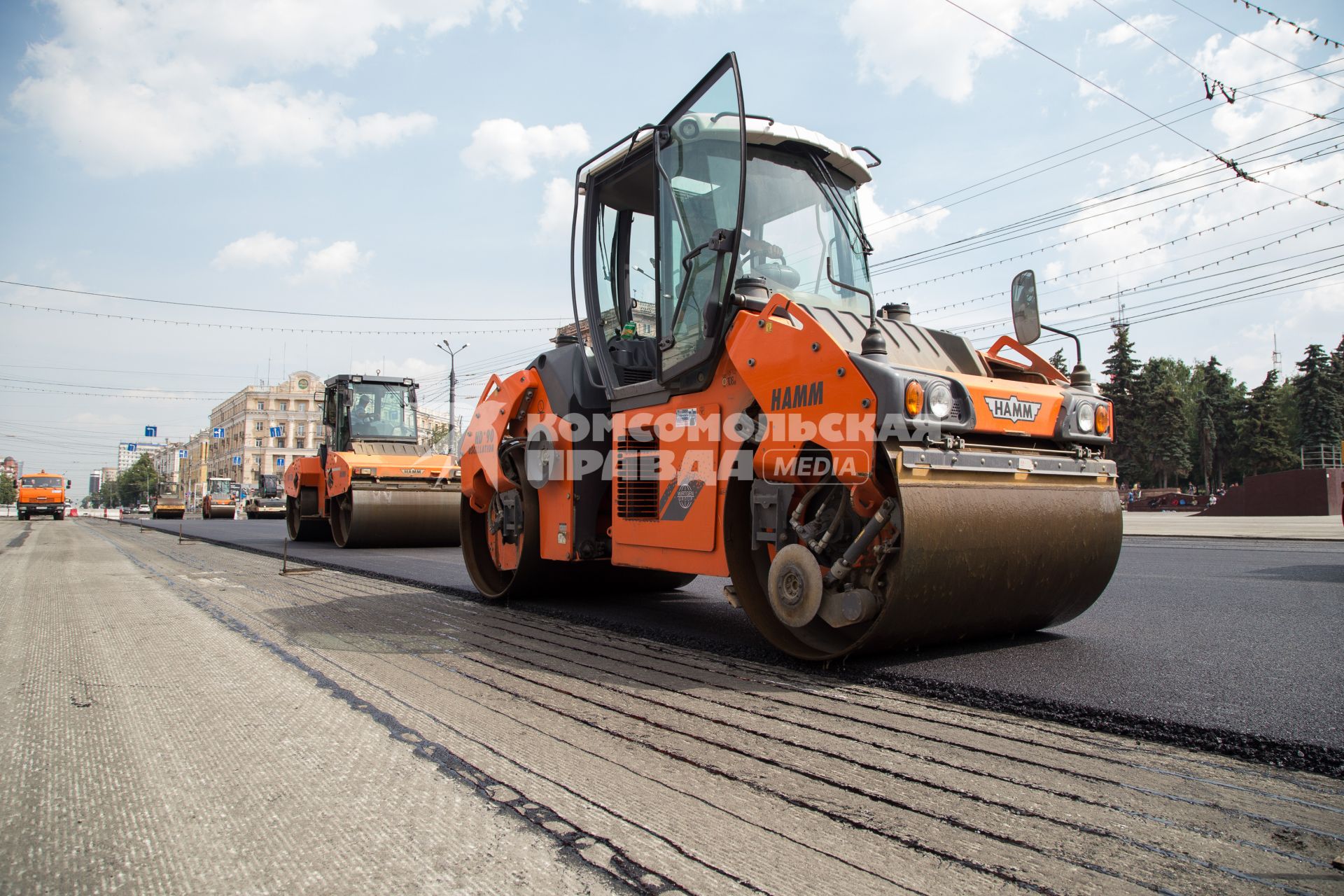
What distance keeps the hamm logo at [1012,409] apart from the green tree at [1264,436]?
5873cm

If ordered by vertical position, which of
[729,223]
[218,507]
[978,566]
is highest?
[729,223]

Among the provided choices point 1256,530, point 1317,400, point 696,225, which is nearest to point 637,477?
point 696,225

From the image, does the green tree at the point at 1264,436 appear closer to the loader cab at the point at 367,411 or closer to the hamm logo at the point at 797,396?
the loader cab at the point at 367,411

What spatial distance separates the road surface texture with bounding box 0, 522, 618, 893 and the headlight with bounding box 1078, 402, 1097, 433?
316 centimetres

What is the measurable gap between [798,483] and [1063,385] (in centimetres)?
160

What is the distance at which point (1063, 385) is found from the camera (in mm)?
4184

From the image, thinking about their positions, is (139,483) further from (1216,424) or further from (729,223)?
(729,223)

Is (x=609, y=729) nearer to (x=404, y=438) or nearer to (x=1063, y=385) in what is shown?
(x=1063, y=385)

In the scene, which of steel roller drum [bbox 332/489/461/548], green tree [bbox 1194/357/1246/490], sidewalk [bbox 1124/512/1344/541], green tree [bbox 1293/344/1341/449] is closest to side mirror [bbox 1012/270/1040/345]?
steel roller drum [bbox 332/489/461/548]

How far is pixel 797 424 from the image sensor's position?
3.47 m

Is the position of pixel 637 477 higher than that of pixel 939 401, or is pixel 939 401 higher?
pixel 939 401

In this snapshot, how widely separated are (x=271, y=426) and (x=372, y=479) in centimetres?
7882

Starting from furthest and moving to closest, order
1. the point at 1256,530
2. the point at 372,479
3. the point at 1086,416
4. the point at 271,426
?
the point at 271,426
the point at 1256,530
the point at 372,479
the point at 1086,416

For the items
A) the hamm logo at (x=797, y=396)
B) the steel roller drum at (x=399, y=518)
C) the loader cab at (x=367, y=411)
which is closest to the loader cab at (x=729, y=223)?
the hamm logo at (x=797, y=396)
